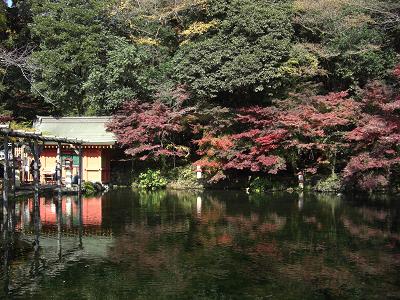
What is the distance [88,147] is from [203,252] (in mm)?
18525

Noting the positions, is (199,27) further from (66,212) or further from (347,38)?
(66,212)

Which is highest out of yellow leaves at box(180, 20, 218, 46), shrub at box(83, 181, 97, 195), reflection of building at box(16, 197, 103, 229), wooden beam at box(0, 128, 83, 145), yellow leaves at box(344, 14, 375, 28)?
yellow leaves at box(180, 20, 218, 46)

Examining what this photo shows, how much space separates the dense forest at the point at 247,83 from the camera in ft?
77.0

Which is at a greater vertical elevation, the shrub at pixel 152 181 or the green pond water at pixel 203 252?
the shrub at pixel 152 181

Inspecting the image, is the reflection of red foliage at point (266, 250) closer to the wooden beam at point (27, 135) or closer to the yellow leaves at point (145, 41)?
the wooden beam at point (27, 135)

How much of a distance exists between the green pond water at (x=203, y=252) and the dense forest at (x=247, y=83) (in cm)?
558

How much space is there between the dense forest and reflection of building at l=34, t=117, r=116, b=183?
3.36 feet

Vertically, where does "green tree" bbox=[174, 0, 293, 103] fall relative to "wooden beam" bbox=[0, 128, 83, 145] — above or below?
above

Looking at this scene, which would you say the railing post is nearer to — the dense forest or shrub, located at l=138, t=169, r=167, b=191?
the dense forest

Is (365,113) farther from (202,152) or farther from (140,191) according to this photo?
(140,191)

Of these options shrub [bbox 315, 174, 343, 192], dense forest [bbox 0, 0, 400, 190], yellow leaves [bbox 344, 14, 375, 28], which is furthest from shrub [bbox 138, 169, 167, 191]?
yellow leaves [bbox 344, 14, 375, 28]

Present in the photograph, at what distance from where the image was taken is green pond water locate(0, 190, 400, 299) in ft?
27.1

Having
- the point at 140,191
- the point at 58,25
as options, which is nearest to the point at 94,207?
the point at 140,191

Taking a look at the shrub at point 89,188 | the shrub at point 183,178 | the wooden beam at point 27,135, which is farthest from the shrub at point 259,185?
the wooden beam at point 27,135
